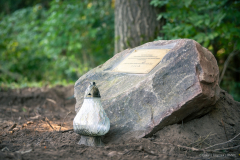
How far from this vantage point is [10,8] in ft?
35.7

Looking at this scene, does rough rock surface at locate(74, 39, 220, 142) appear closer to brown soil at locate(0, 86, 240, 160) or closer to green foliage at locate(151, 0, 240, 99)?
brown soil at locate(0, 86, 240, 160)

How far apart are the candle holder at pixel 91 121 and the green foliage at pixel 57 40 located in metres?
4.27

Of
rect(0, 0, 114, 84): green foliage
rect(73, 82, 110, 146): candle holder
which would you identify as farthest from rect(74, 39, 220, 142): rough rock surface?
rect(0, 0, 114, 84): green foliage

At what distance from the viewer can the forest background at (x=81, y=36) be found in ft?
14.2

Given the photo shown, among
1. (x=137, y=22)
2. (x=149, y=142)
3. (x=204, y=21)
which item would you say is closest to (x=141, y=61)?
(x=149, y=142)

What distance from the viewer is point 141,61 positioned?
268 centimetres

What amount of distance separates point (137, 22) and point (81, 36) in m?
2.70

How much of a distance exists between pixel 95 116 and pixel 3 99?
3.29 metres

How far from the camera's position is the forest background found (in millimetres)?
4340

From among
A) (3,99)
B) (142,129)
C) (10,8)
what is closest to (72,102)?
(3,99)

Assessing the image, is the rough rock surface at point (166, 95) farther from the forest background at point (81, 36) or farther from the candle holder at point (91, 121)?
the forest background at point (81, 36)

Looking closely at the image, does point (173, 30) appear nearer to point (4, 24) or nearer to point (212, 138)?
point (212, 138)

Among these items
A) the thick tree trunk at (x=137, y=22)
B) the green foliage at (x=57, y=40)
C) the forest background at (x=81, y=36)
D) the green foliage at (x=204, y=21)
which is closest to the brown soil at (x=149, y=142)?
the green foliage at (x=204, y=21)

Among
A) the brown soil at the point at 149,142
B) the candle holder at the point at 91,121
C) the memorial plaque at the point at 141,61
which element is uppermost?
the memorial plaque at the point at 141,61
